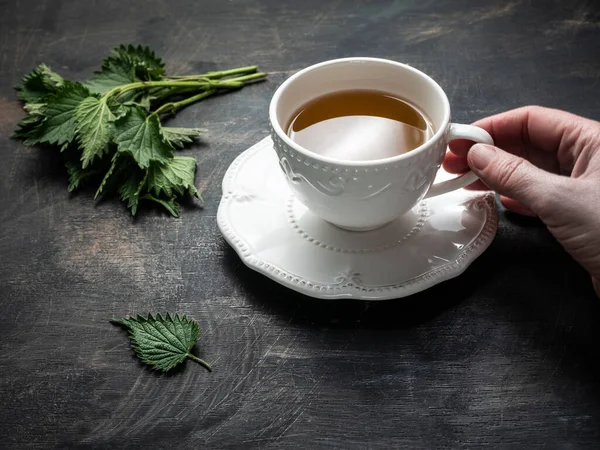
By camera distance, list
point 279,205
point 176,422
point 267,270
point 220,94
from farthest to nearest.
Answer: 1. point 220,94
2. point 279,205
3. point 267,270
4. point 176,422

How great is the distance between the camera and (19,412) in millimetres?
906

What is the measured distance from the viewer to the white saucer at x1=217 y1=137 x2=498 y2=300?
973mm

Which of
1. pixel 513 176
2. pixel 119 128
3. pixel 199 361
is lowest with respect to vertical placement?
pixel 199 361

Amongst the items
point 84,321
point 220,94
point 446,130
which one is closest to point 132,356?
point 84,321

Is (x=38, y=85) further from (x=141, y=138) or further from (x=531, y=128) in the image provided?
(x=531, y=128)

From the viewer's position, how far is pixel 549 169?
1185mm

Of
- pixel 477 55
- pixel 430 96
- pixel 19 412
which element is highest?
pixel 430 96

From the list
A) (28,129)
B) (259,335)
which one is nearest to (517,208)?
(259,335)

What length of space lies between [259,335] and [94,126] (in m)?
0.52

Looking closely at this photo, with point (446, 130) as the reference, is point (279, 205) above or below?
below

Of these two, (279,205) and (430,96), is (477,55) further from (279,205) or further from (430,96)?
(279,205)

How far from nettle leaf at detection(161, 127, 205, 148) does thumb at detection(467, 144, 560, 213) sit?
1.81ft

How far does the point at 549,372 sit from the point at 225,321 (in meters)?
0.46

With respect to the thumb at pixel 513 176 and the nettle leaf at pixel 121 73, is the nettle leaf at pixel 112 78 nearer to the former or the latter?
the nettle leaf at pixel 121 73
